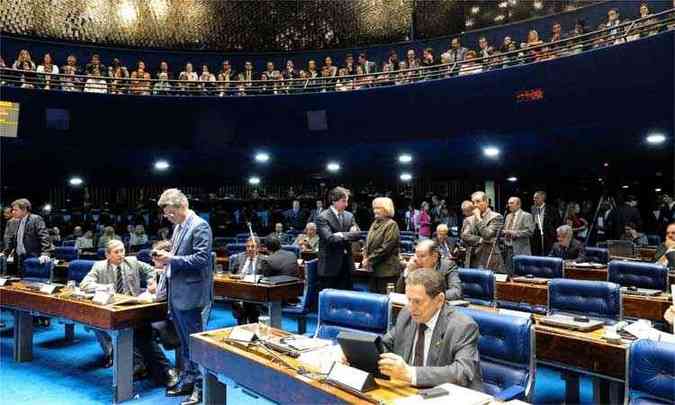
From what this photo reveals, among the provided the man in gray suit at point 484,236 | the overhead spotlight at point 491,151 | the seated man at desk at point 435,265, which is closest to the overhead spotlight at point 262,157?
the overhead spotlight at point 491,151

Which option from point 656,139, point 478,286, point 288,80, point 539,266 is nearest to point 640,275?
point 539,266

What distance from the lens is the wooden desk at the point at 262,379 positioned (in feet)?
6.74

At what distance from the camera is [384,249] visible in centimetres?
473

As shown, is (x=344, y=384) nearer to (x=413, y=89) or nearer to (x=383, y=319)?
(x=383, y=319)

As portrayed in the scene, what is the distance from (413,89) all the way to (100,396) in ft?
26.7

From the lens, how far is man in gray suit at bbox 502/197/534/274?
6441 millimetres

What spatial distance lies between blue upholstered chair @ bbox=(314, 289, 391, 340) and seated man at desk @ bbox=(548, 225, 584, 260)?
4.00 m

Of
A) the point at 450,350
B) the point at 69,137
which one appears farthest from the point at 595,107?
the point at 69,137

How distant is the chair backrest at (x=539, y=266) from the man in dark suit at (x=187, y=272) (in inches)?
127

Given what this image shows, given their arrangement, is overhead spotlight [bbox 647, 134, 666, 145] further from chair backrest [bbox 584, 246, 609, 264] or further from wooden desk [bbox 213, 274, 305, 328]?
wooden desk [bbox 213, 274, 305, 328]

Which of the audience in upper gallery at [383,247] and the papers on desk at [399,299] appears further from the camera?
the audience in upper gallery at [383,247]

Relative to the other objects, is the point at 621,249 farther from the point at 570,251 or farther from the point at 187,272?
the point at 187,272

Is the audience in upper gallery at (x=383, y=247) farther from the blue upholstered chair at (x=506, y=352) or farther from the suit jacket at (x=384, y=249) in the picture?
the blue upholstered chair at (x=506, y=352)

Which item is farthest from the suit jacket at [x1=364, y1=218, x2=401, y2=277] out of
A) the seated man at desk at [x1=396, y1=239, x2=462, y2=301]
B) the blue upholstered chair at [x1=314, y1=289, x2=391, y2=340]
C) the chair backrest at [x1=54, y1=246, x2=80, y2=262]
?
the chair backrest at [x1=54, y1=246, x2=80, y2=262]
